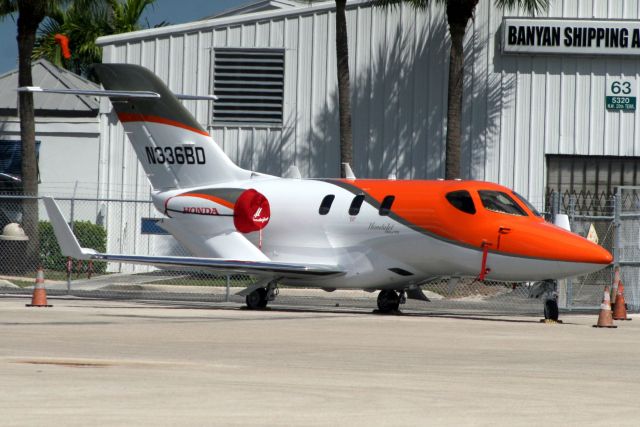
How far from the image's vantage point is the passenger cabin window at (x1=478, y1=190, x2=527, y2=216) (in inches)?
928

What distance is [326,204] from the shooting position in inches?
994

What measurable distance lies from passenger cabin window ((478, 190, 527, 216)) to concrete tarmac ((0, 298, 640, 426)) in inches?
103

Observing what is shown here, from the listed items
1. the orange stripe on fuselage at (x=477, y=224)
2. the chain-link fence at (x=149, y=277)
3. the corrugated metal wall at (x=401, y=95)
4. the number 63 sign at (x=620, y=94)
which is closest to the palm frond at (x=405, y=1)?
the corrugated metal wall at (x=401, y=95)

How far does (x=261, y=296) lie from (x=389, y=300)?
97.0 inches

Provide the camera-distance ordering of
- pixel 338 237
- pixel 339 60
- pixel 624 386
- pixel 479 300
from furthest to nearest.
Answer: pixel 339 60
pixel 479 300
pixel 338 237
pixel 624 386

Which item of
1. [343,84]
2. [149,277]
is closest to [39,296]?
[149,277]

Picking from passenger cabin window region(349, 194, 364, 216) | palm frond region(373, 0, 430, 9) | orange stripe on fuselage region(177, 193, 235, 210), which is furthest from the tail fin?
palm frond region(373, 0, 430, 9)

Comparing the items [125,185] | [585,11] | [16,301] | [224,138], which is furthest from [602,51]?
[16,301]

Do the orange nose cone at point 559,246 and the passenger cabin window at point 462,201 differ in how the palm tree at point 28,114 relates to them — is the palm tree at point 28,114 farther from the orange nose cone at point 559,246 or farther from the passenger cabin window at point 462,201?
the orange nose cone at point 559,246

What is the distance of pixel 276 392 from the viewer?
35.4ft

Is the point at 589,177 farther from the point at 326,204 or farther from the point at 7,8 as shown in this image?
the point at 7,8

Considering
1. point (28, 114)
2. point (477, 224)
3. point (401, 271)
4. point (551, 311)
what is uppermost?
point (28, 114)

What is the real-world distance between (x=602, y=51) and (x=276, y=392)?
28360 mm

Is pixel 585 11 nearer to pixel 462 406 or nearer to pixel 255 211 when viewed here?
pixel 255 211
